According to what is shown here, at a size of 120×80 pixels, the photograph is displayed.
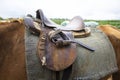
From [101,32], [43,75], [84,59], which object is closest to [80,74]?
[84,59]

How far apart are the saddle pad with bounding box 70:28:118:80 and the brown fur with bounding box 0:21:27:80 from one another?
54cm

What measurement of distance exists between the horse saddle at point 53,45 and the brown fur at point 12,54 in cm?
17

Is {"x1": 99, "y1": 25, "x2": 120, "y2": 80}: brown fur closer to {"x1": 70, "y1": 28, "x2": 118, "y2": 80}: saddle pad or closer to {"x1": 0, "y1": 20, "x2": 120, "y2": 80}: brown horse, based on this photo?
{"x1": 70, "y1": 28, "x2": 118, "y2": 80}: saddle pad

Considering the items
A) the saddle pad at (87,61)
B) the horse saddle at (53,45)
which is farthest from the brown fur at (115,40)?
the horse saddle at (53,45)

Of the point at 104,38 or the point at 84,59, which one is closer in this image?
the point at 84,59

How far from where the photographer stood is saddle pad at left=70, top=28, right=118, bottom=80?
3.52 meters

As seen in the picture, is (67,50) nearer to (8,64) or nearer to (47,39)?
(47,39)

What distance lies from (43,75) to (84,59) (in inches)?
18.9

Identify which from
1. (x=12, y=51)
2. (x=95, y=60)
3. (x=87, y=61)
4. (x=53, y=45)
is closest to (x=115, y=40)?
(x=95, y=60)

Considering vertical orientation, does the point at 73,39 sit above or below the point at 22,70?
above

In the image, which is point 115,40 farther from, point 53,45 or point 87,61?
point 53,45

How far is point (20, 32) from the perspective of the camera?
3.57m

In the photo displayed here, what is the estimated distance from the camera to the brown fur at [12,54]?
3.43 meters

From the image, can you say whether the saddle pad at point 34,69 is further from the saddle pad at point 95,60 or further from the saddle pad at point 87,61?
the saddle pad at point 95,60
